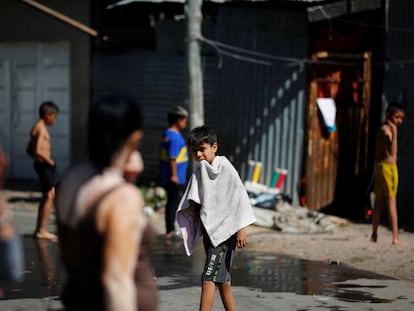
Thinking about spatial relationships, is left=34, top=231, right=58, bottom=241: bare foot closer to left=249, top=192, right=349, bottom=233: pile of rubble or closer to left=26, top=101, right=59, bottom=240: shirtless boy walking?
left=26, top=101, right=59, bottom=240: shirtless boy walking

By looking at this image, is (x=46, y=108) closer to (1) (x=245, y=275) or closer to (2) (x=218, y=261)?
(1) (x=245, y=275)

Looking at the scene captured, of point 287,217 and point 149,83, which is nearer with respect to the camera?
point 287,217

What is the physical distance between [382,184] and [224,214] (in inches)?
169

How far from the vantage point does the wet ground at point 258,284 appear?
23.9 feet

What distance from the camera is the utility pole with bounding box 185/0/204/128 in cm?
1108

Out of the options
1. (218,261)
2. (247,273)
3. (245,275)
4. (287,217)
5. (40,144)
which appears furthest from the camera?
(287,217)

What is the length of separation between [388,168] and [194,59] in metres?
3.01

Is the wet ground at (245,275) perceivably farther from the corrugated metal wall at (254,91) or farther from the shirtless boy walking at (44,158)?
the corrugated metal wall at (254,91)

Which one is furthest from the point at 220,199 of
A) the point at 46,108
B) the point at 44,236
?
the point at 44,236

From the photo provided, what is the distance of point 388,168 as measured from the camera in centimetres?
999

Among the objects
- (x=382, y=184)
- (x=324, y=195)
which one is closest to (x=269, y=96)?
(x=324, y=195)

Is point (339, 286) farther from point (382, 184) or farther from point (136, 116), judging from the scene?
point (136, 116)

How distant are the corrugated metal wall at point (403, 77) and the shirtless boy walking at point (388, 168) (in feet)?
6.20

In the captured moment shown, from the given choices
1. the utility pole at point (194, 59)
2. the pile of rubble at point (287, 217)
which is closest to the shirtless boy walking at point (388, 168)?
the pile of rubble at point (287, 217)
